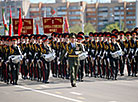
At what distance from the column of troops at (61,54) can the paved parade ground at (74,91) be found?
594 mm

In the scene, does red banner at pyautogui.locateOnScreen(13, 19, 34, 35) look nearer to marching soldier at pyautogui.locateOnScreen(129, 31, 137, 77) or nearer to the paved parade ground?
marching soldier at pyautogui.locateOnScreen(129, 31, 137, 77)

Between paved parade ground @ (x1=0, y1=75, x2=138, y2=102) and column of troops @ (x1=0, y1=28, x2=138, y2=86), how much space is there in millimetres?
594

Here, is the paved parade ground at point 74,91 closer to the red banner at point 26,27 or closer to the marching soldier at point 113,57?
the marching soldier at point 113,57

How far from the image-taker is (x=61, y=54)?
1817 cm

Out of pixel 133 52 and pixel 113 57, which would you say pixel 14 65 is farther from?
pixel 133 52

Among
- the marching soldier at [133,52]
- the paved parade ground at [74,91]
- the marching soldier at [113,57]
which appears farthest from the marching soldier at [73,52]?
the marching soldier at [133,52]

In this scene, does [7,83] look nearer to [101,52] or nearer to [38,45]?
[38,45]

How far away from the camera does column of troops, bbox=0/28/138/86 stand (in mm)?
18406

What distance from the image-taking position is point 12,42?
18312mm

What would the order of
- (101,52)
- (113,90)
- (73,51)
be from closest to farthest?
1. (113,90)
2. (73,51)
3. (101,52)

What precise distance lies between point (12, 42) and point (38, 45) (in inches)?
46.9

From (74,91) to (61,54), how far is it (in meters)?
3.37

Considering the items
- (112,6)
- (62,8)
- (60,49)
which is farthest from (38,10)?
(60,49)

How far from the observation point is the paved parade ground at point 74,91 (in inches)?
528
